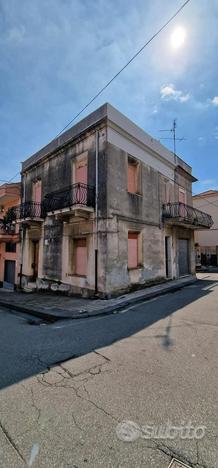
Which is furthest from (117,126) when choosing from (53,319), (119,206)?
(53,319)

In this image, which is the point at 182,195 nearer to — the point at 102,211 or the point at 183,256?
the point at 183,256

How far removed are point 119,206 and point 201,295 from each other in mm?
4824

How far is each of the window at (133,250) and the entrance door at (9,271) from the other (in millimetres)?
8788

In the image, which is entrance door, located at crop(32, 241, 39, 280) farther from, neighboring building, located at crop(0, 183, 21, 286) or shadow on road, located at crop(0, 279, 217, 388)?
shadow on road, located at crop(0, 279, 217, 388)

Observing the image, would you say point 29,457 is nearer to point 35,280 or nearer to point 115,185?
point 115,185

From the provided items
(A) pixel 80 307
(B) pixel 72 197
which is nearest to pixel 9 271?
(B) pixel 72 197

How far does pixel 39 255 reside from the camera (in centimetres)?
1302

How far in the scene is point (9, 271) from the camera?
1667cm

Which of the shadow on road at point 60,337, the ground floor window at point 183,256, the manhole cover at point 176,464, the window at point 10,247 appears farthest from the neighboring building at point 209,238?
the manhole cover at point 176,464

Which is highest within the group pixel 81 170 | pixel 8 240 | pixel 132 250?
pixel 81 170

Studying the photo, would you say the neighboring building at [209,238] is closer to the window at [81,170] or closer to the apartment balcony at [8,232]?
the apartment balcony at [8,232]

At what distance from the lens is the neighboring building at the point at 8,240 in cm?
1538

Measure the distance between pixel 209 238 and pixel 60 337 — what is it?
80.5 feet

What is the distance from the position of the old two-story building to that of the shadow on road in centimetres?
273
